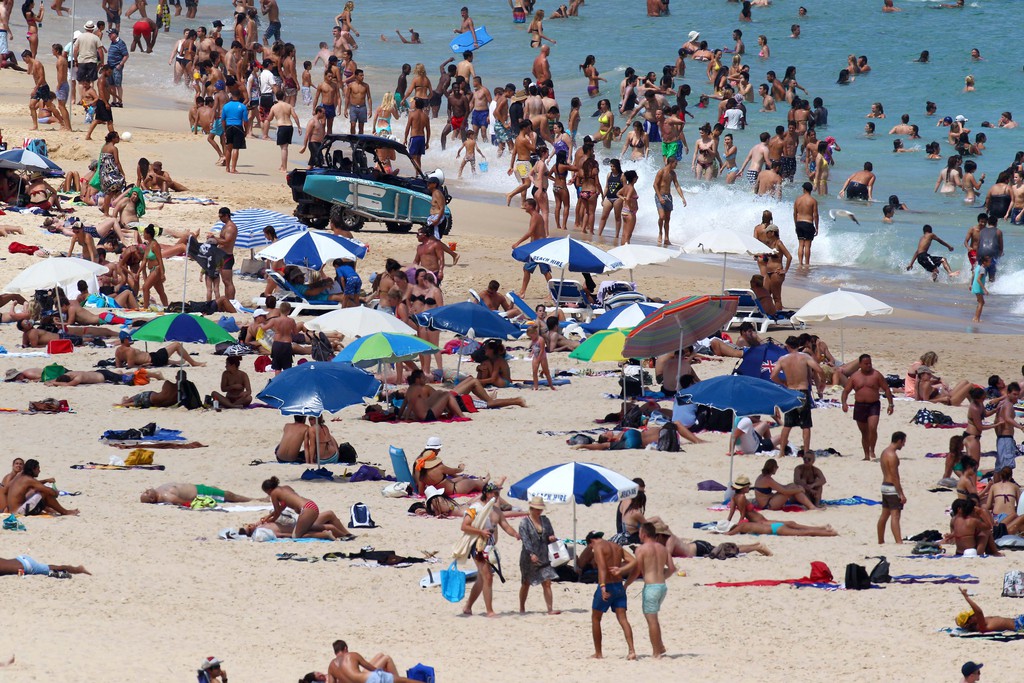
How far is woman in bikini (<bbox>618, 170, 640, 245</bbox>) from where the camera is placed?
24.3 metres

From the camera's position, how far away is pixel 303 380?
1436 centimetres

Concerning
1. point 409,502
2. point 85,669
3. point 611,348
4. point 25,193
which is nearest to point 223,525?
point 409,502

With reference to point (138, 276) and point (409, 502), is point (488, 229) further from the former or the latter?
point (409, 502)

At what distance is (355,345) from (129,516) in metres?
3.92

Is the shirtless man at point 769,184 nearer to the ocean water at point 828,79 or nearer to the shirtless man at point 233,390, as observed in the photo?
the ocean water at point 828,79

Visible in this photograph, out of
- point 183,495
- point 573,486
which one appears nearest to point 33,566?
point 183,495

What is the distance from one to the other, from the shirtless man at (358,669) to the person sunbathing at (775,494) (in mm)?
5194

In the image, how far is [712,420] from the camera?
1623cm

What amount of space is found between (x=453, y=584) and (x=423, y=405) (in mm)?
5847

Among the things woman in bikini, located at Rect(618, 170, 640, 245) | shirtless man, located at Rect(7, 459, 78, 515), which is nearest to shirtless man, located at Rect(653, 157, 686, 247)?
woman in bikini, located at Rect(618, 170, 640, 245)

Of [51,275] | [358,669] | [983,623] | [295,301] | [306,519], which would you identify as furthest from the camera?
[295,301]

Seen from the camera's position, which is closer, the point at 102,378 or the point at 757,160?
the point at 102,378

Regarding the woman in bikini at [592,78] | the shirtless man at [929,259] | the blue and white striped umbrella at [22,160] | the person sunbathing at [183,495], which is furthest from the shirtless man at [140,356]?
the woman in bikini at [592,78]

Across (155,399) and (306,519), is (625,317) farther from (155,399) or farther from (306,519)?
(306,519)
